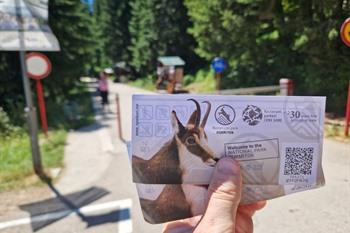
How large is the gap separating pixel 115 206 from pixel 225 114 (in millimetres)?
3659

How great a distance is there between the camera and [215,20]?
17438mm

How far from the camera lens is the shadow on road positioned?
14.4 ft

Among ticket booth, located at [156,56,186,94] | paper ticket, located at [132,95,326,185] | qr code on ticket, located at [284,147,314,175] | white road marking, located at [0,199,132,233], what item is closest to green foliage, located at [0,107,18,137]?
white road marking, located at [0,199,132,233]

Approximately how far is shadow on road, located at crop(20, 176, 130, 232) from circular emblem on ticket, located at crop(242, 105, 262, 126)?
326 centimetres

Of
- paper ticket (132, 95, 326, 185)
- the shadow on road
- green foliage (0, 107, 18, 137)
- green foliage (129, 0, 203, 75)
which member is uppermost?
green foliage (129, 0, 203, 75)

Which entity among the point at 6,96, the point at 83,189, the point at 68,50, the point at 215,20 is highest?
the point at 215,20

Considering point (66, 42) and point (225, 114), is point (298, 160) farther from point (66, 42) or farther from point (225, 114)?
point (66, 42)

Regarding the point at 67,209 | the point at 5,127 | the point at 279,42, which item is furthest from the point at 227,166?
the point at 279,42

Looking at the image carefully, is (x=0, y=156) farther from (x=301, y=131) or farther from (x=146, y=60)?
(x=146, y=60)

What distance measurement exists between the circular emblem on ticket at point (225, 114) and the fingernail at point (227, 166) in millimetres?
173

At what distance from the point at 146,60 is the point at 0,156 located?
2997 cm

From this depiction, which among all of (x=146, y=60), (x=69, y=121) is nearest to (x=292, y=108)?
(x=69, y=121)

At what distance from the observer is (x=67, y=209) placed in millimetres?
4812

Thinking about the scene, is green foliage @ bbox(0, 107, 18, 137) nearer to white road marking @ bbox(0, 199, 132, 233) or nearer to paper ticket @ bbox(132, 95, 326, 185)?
white road marking @ bbox(0, 199, 132, 233)
